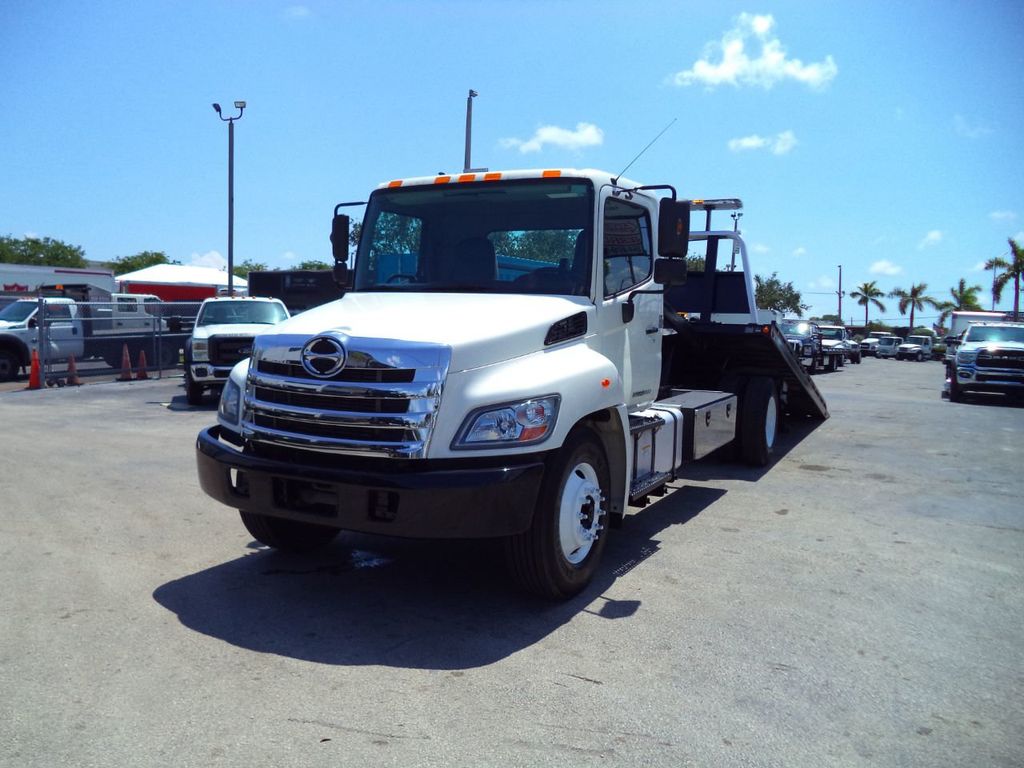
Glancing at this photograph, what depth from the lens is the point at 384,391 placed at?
14.0ft

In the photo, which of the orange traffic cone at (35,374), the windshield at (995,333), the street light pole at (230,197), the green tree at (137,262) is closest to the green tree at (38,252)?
the green tree at (137,262)

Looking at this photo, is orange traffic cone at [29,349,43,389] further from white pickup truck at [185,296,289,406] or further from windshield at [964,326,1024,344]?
windshield at [964,326,1024,344]

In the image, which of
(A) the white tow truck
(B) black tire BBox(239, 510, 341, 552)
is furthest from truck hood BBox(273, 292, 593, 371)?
(B) black tire BBox(239, 510, 341, 552)

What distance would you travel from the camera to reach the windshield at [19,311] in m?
19.8

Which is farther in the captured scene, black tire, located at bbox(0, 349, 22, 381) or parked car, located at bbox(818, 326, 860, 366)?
→ parked car, located at bbox(818, 326, 860, 366)

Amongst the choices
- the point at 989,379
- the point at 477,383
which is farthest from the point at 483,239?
the point at 989,379

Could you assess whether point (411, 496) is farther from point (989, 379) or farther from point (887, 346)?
point (887, 346)

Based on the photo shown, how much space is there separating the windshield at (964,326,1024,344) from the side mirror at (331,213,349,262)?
18766 mm

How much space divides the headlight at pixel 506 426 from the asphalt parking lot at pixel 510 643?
103cm

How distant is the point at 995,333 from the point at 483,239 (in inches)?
745

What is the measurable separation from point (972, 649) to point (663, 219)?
3.08 meters

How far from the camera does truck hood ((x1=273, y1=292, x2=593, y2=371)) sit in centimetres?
443

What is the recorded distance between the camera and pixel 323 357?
4.43 meters

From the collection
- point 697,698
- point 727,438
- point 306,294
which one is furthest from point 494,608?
point 306,294
